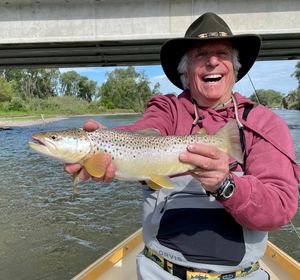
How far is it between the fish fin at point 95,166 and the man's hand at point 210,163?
563 millimetres

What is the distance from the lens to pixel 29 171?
623 inches

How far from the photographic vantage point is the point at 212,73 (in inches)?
94.8

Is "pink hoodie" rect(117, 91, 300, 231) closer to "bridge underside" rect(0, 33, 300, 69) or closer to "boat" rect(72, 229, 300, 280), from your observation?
"boat" rect(72, 229, 300, 280)

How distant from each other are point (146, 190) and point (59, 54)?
59.0 ft

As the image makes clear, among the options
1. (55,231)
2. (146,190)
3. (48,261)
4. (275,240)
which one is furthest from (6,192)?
(146,190)

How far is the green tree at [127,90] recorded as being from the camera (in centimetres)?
10388

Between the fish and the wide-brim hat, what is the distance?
56cm

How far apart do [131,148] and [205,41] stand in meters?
→ 0.78

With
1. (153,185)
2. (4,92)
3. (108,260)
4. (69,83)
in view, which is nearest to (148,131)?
(153,185)

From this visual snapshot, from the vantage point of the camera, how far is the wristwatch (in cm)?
189

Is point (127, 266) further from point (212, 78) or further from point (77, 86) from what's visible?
point (77, 86)

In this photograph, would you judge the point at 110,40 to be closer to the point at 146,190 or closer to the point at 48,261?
the point at 48,261

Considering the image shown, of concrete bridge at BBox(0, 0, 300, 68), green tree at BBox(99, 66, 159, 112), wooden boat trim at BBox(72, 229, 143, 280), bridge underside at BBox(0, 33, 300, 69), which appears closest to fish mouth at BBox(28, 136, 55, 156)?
wooden boat trim at BBox(72, 229, 143, 280)

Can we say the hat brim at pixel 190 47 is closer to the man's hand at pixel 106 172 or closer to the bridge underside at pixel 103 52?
the man's hand at pixel 106 172
